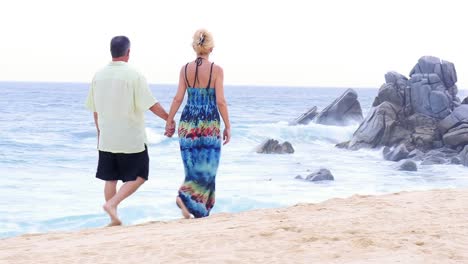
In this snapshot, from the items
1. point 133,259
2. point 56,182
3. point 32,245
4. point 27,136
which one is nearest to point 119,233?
point 32,245

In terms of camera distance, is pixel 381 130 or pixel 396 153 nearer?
pixel 396 153

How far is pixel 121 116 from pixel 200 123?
2.68 ft

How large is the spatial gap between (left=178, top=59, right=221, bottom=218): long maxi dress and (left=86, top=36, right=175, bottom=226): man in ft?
1.17

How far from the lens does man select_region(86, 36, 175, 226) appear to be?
675 cm

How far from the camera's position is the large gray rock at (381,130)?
97.8 ft

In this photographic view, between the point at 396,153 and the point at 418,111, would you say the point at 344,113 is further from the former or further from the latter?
the point at 396,153

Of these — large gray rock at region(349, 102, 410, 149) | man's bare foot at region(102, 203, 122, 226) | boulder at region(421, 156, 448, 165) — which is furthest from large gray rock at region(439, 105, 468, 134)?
man's bare foot at region(102, 203, 122, 226)

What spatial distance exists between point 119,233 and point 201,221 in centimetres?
87

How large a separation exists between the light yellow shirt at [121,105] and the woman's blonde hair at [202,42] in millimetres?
679

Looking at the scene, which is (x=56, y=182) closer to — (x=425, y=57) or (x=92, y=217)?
(x=92, y=217)

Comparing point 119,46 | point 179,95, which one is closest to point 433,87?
point 179,95

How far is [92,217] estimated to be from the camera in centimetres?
1301

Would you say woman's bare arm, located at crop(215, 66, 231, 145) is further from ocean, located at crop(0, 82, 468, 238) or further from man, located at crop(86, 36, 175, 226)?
ocean, located at crop(0, 82, 468, 238)

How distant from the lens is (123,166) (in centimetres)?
699
